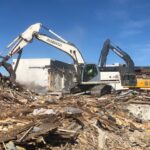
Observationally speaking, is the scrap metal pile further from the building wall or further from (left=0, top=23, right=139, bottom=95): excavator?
the building wall

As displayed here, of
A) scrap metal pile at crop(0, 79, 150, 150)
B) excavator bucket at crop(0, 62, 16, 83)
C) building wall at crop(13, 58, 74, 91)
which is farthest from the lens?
building wall at crop(13, 58, 74, 91)

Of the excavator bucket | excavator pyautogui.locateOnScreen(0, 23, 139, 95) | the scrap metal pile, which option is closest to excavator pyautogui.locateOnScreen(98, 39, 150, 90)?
excavator pyautogui.locateOnScreen(0, 23, 139, 95)

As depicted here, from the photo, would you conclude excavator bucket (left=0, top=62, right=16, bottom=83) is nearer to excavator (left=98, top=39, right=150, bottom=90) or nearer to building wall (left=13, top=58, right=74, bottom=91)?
excavator (left=98, top=39, right=150, bottom=90)

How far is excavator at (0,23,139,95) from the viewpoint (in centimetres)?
2926

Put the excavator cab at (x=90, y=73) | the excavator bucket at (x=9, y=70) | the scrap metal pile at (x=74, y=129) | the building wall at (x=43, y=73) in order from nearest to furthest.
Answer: the scrap metal pile at (x=74, y=129) → the excavator bucket at (x=9, y=70) → the excavator cab at (x=90, y=73) → the building wall at (x=43, y=73)

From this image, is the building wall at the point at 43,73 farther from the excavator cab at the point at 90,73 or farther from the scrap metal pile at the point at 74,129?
the scrap metal pile at the point at 74,129

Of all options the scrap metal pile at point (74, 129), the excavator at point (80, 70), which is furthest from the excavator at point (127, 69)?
the scrap metal pile at point (74, 129)

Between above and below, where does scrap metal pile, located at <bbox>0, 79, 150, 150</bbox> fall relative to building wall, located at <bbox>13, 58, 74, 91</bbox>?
below

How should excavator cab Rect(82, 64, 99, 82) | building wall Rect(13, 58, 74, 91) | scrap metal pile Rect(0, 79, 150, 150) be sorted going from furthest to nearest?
1. building wall Rect(13, 58, 74, 91)
2. excavator cab Rect(82, 64, 99, 82)
3. scrap metal pile Rect(0, 79, 150, 150)

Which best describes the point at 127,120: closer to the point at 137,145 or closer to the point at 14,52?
the point at 137,145

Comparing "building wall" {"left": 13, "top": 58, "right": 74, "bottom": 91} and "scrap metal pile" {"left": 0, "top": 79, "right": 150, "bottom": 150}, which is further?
"building wall" {"left": 13, "top": 58, "right": 74, "bottom": 91}

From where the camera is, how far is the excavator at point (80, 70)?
29.3m

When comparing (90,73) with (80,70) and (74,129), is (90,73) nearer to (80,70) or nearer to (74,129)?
(80,70)

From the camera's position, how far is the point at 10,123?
13.6 meters
